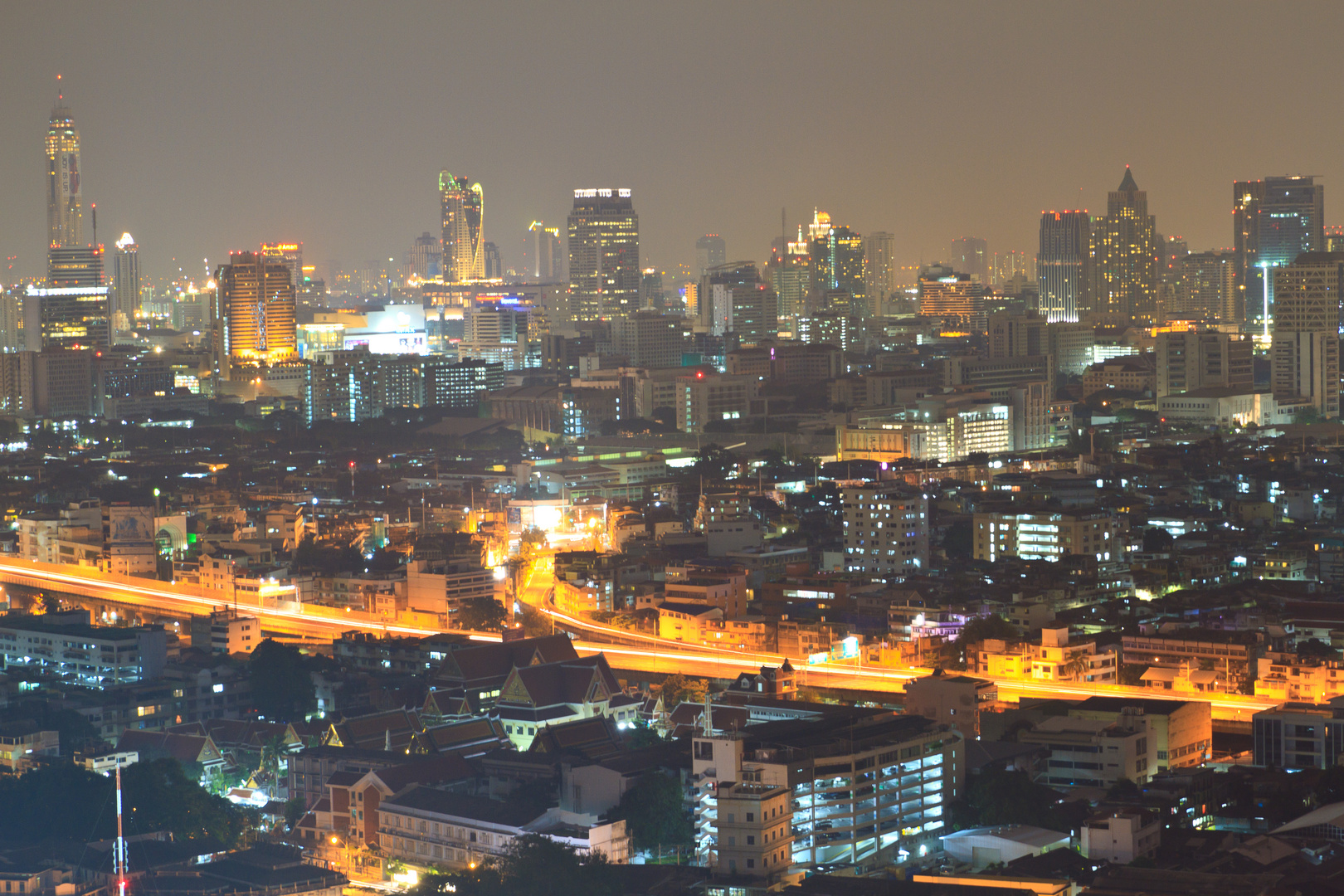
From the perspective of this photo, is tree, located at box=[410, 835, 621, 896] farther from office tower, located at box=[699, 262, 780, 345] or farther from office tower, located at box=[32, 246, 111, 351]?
office tower, located at box=[699, 262, 780, 345]

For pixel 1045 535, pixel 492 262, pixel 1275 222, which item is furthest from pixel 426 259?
pixel 1045 535

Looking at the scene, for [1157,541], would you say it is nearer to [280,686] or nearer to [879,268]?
[280,686]

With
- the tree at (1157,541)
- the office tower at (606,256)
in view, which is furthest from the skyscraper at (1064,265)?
the tree at (1157,541)

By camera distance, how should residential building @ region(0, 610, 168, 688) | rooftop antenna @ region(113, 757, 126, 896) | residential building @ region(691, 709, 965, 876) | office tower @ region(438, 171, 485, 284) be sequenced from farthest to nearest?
office tower @ region(438, 171, 485, 284) < residential building @ region(0, 610, 168, 688) < residential building @ region(691, 709, 965, 876) < rooftop antenna @ region(113, 757, 126, 896)

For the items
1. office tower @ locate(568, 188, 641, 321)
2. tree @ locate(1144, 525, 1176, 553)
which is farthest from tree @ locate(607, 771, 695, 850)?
office tower @ locate(568, 188, 641, 321)

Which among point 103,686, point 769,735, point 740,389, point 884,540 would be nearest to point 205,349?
point 740,389

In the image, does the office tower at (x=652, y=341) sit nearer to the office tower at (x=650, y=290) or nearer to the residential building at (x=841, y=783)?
the office tower at (x=650, y=290)
